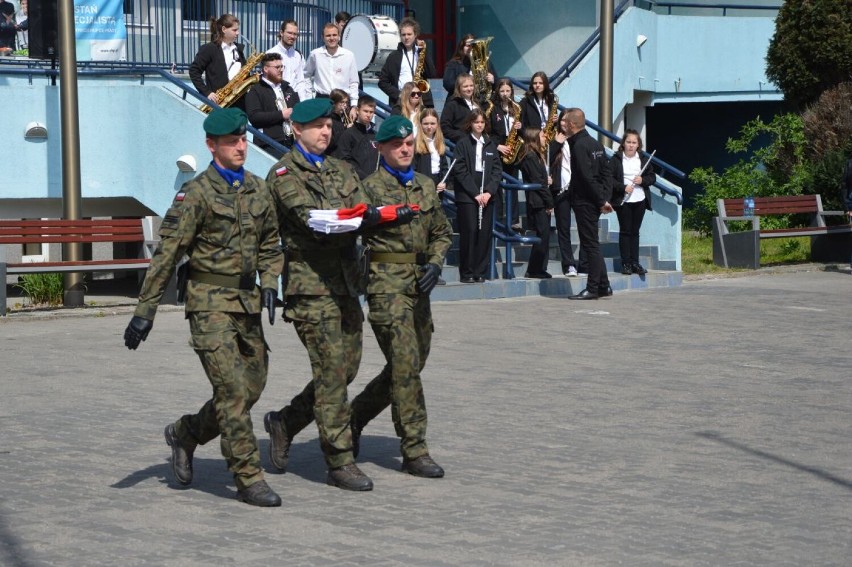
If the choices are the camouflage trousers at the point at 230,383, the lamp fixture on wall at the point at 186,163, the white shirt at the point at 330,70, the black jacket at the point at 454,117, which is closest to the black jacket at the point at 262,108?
the lamp fixture on wall at the point at 186,163

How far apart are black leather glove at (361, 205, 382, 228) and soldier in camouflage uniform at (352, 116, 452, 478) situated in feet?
1.13

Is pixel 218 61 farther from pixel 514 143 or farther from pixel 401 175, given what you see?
pixel 401 175

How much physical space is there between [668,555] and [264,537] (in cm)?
175

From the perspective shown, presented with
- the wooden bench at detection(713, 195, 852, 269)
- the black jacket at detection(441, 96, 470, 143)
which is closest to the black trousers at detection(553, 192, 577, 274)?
the black jacket at detection(441, 96, 470, 143)

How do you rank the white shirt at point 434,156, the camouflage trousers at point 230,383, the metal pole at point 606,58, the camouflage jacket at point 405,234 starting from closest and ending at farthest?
the camouflage trousers at point 230,383, the camouflage jacket at point 405,234, the white shirt at point 434,156, the metal pole at point 606,58

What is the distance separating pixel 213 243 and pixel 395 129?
1277 millimetres

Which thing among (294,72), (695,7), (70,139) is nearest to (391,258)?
(70,139)

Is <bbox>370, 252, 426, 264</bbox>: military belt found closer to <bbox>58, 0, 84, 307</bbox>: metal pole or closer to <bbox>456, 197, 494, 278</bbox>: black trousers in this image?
<bbox>456, 197, 494, 278</bbox>: black trousers

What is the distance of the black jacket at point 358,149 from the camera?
14.6 m

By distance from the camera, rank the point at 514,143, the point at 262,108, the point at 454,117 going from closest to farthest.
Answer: the point at 262,108 < the point at 454,117 < the point at 514,143

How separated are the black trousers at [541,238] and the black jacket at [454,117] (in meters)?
1.21

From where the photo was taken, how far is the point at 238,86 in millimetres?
15922

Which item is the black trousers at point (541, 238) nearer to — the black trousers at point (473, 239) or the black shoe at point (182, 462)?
the black trousers at point (473, 239)

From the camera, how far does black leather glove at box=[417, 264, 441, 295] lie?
25.5 feet
